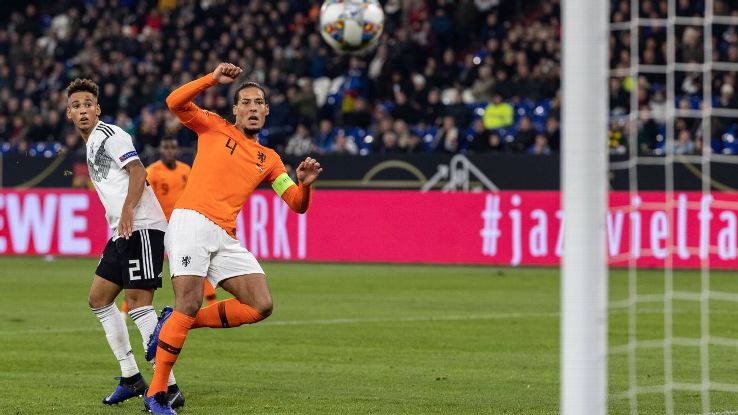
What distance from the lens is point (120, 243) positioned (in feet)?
28.5

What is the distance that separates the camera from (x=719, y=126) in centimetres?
2186

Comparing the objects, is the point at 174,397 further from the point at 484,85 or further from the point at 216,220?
the point at 484,85

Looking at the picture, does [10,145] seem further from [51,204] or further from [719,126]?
[719,126]

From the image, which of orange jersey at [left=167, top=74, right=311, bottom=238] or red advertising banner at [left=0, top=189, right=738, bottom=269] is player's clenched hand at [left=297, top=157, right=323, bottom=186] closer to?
orange jersey at [left=167, top=74, right=311, bottom=238]

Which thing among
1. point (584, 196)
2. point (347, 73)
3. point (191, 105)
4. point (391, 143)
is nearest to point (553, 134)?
point (391, 143)

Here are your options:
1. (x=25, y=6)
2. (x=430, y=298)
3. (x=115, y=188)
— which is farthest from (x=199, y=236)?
(x=25, y=6)

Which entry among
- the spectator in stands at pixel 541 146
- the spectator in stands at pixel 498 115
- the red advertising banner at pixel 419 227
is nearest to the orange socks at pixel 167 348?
the red advertising banner at pixel 419 227

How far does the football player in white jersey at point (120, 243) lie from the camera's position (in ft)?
28.4

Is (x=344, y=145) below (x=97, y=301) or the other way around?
the other way around

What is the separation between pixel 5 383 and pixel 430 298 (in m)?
7.86

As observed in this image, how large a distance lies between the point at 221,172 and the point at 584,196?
4098 millimetres

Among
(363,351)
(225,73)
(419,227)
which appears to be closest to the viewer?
(225,73)

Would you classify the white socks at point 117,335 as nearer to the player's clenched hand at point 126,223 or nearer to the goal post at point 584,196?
the player's clenched hand at point 126,223

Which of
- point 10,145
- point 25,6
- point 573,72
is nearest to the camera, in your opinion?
point 573,72
